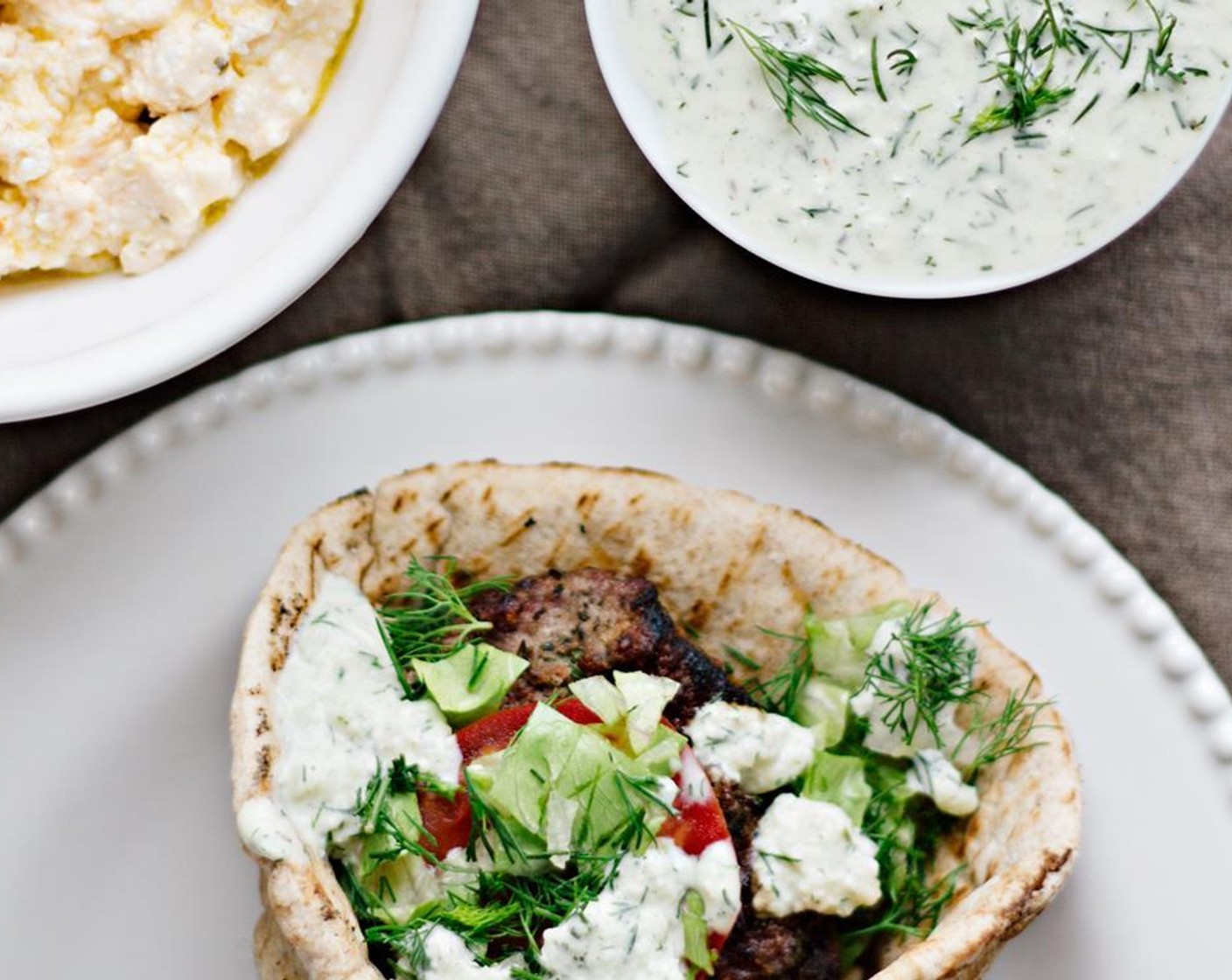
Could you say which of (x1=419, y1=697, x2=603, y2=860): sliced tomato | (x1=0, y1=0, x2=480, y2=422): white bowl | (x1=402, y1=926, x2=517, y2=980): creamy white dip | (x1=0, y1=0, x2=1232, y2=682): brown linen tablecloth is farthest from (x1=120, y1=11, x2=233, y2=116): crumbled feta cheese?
(x1=402, y1=926, x2=517, y2=980): creamy white dip

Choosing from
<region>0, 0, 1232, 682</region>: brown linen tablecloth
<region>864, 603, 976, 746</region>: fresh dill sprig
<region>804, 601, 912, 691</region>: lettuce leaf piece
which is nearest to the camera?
<region>864, 603, 976, 746</region>: fresh dill sprig

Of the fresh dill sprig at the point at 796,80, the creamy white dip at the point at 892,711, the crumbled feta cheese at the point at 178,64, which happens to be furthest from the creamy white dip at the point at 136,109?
the creamy white dip at the point at 892,711

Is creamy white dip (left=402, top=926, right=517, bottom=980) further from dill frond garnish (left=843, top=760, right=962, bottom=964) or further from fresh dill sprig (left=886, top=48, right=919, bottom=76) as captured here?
fresh dill sprig (left=886, top=48, right=919, bottom=76)

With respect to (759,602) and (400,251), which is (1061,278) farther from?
(400,251)

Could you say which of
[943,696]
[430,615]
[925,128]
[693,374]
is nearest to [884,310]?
[693,374]

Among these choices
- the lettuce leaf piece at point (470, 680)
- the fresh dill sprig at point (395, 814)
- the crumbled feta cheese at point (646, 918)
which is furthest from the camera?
the lettuce leaf piece at point (470, 680)

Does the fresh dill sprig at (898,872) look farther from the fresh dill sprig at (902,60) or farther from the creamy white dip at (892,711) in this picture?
the fresh dill sprig at (902,60)

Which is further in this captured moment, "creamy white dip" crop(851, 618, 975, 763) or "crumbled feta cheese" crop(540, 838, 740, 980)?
"creamy white dip" crop(851, 618, 975, 763)
